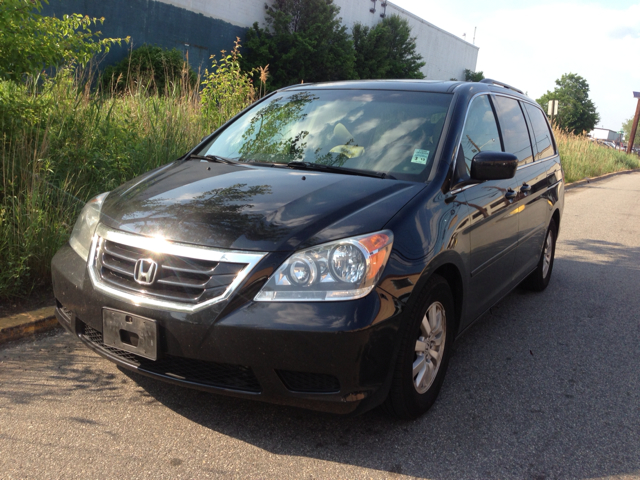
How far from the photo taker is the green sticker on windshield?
330cm

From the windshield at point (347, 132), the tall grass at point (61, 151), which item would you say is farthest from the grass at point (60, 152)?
the windshield at point (347, 132)

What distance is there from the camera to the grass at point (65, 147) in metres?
4.29

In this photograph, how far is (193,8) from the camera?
27141 millimetres

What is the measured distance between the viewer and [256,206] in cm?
284

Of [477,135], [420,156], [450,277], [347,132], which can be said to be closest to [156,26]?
[347,132]

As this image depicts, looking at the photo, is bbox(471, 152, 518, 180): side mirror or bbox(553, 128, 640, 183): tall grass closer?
bbox(471, 152, 518, 180): side mirror

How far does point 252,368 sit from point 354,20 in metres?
38.6

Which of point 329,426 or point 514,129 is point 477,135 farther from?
point 329,426

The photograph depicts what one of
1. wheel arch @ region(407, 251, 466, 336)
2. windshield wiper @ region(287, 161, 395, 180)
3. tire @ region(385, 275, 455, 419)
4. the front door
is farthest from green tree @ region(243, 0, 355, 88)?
tire @ region(385, 275, 455, 419)

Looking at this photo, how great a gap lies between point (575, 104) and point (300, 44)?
93.5 feet

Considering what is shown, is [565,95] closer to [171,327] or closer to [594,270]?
[594,270]

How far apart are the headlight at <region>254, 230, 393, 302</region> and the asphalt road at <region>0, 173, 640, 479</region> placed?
0.76 meters

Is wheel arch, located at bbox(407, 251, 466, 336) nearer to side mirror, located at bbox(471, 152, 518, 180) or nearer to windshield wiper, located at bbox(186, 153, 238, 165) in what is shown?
side mirror, located at bbox(471, 152, 518, 180)

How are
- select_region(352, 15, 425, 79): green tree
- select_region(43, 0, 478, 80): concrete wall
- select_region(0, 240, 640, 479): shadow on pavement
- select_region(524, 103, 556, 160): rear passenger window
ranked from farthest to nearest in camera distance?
select_region(352, 15, 425, 79): green tree, select_region(43, 0, 478, 80): concrete wall, select_region(524, 103, 556, 160): rear passenger window, select_region(0, 240, 640, 479): shadow on pavement
